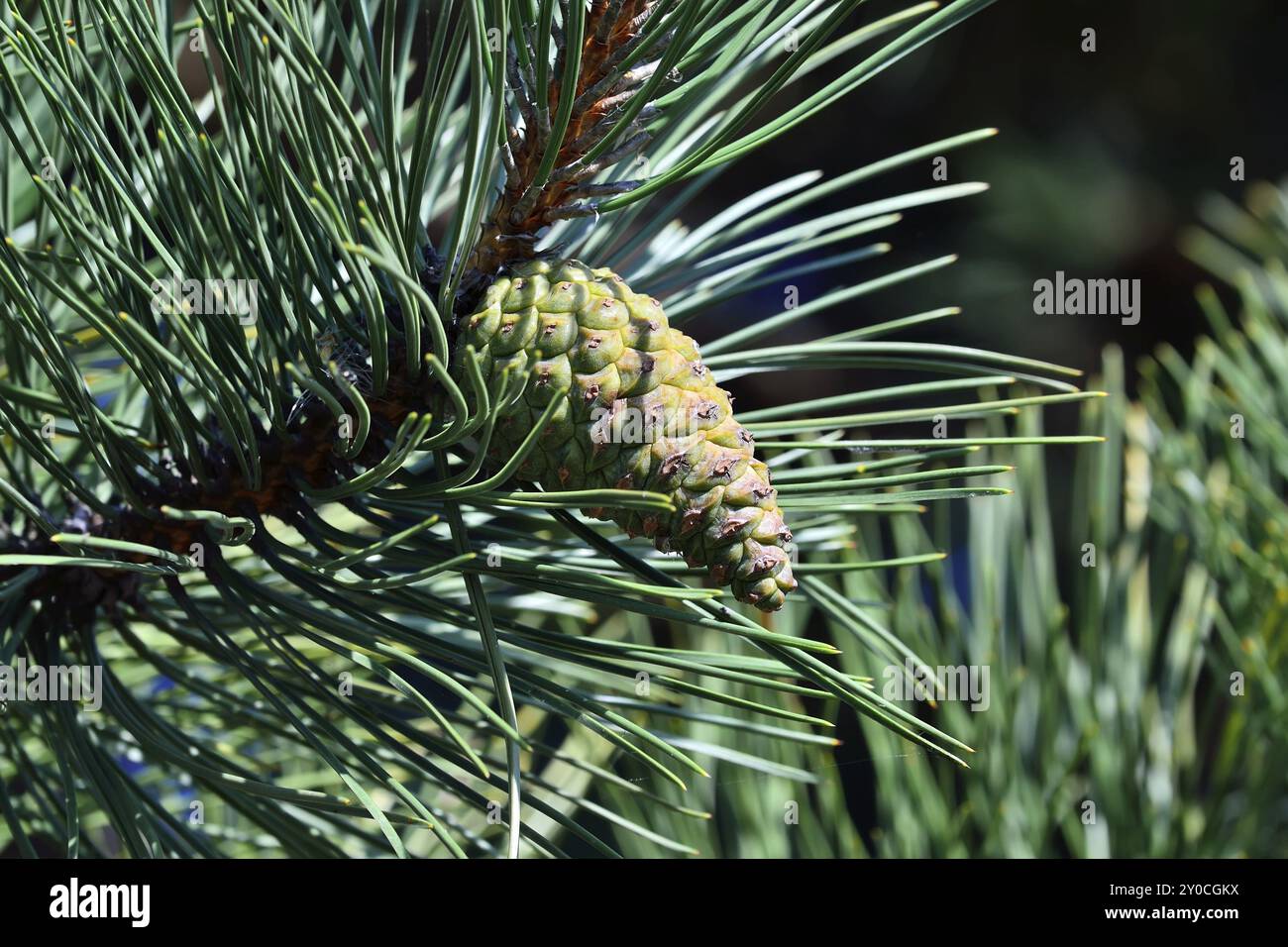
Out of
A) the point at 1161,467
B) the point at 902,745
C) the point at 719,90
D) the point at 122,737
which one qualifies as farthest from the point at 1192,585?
the point at 122,737

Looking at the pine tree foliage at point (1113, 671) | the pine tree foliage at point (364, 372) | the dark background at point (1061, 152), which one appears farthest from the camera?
the dark background at point (1061, 152)

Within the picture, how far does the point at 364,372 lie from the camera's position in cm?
28

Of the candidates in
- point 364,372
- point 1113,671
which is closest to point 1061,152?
point 1113,671

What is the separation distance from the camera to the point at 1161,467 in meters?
0.53

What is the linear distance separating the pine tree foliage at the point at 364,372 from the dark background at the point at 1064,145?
1.09 m

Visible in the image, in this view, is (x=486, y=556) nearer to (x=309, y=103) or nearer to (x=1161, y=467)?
(x=309, y=103)

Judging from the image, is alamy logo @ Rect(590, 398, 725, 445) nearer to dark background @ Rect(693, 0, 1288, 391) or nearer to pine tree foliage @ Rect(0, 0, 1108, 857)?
pine tree foliage @ Rect(0, 0, 1108, 857)

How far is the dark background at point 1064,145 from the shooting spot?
1.41 metres

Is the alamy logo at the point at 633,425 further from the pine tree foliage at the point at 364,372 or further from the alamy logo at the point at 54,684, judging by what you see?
the alamy logo at the point at 54,684

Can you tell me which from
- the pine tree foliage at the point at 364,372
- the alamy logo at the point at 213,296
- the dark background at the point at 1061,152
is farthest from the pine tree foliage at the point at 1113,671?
the dark background at the point at 1061,152

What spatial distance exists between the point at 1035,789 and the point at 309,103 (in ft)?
1.39
